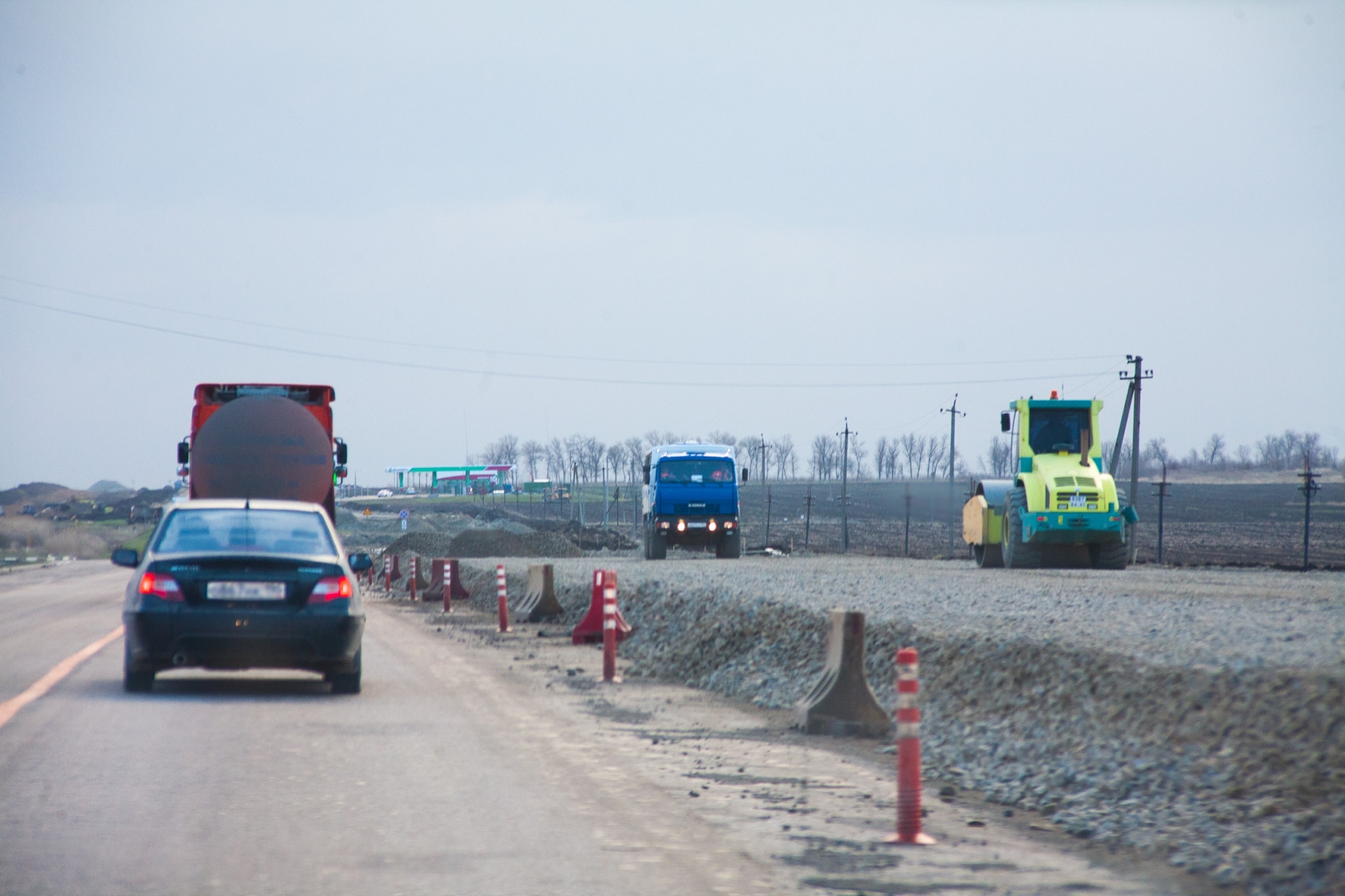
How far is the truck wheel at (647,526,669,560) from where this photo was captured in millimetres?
40625

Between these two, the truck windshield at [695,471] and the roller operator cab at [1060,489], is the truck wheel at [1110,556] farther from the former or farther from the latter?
the truck windshield at [695,471]

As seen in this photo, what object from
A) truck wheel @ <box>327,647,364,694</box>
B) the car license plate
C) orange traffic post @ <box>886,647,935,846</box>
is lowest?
truck wheel @ <box>327,647,364,694</box>

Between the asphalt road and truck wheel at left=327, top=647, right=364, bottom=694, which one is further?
truck wheel at left=327, top=647, right=364, bottom=694

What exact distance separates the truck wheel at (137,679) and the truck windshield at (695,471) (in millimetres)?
28654

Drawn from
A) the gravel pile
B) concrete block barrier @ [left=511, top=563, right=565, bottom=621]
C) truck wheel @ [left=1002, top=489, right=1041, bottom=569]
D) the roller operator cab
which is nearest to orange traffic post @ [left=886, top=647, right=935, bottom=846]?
the gravel pile

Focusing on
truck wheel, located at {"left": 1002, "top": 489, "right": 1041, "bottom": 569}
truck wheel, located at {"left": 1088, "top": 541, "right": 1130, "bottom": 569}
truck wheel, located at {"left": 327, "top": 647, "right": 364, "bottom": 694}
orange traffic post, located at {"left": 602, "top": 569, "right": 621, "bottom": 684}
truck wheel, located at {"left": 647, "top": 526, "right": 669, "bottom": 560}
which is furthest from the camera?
truck wheel, located at {"left": 647, "top": 526, "right": 669, "bottom": 560}

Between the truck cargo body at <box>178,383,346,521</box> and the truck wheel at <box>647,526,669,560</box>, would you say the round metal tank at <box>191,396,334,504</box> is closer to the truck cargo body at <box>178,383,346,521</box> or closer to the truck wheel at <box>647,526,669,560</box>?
the truck cargo body at <box>178,383,346,521</box>

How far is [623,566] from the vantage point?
3403cm

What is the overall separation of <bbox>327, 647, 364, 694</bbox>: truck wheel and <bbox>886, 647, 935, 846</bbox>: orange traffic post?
21.5ft

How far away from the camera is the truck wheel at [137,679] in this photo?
1191 centimetres

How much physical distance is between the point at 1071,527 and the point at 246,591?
2057 cm

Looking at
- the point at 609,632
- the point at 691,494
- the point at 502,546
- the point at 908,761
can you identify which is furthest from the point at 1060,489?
the point at 502,546

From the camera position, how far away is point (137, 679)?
12.0 metres

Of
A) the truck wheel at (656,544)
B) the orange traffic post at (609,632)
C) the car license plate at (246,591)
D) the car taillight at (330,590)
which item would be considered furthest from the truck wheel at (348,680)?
the truck wheel at (656,544)
